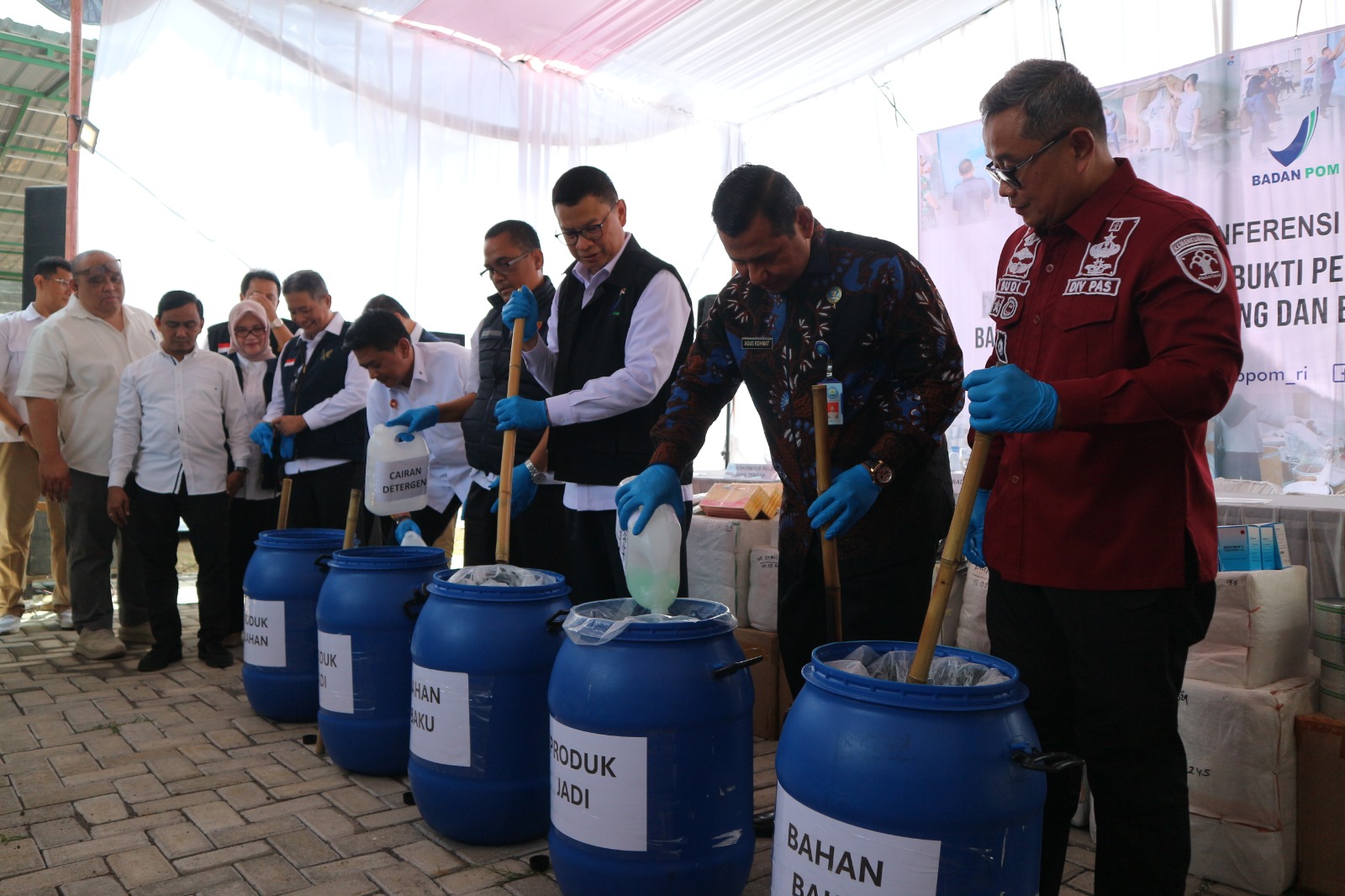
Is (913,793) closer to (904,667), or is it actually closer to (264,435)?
(904,667)

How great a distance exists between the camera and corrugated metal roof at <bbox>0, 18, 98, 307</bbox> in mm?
7613

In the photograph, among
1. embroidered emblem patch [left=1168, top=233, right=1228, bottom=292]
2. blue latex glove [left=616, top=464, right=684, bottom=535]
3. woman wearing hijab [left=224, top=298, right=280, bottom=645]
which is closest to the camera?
embroidered emblem patch [left=1168, top=233, right=1228, bottom=292]

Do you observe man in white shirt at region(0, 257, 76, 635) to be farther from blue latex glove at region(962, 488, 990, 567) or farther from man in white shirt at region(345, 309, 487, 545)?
blue latex glove at region(962, 488, 990, 567)

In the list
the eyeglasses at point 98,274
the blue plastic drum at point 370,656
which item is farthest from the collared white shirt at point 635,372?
the eyeglasses at point 98,274

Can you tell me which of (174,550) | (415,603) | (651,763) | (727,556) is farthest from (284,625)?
(651,763)

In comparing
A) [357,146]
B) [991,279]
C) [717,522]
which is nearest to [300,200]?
[357,146]

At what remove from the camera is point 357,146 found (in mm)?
6102

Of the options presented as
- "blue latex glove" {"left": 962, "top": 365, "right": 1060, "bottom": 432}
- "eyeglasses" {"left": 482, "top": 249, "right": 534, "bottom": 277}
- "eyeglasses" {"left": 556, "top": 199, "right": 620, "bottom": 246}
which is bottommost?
"blue latex glove" {"left": 962, "top": 365, "right": 1060, "bottom": 432}

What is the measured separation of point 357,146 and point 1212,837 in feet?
19.2

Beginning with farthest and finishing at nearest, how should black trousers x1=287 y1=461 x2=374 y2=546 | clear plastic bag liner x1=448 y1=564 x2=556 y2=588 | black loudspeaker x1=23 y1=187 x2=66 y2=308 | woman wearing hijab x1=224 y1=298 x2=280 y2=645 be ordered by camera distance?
1. black loudspeaker x1=23 y1=187 x2=66 y2=308
2. woman wearing hijab x1=224 y1=298 x2=280 y2=645
3. black trousers x1=287 y1=461 x2=374 y2=546
4. clear plastic bag liner x1=448 y1=564 x2=556 y2=588

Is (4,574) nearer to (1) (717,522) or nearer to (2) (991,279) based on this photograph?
(1) (717,522)

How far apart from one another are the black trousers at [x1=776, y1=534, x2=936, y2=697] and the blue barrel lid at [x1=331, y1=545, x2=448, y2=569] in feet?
4.47

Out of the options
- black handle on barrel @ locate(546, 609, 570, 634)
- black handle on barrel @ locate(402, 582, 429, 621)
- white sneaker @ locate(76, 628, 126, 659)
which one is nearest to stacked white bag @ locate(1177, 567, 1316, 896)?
black handle on barrel @ locate(546, 609, 570, 634)

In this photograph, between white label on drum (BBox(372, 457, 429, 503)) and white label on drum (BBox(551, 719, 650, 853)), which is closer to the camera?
white label on drum (BBox(551, 719, 650, 853))
